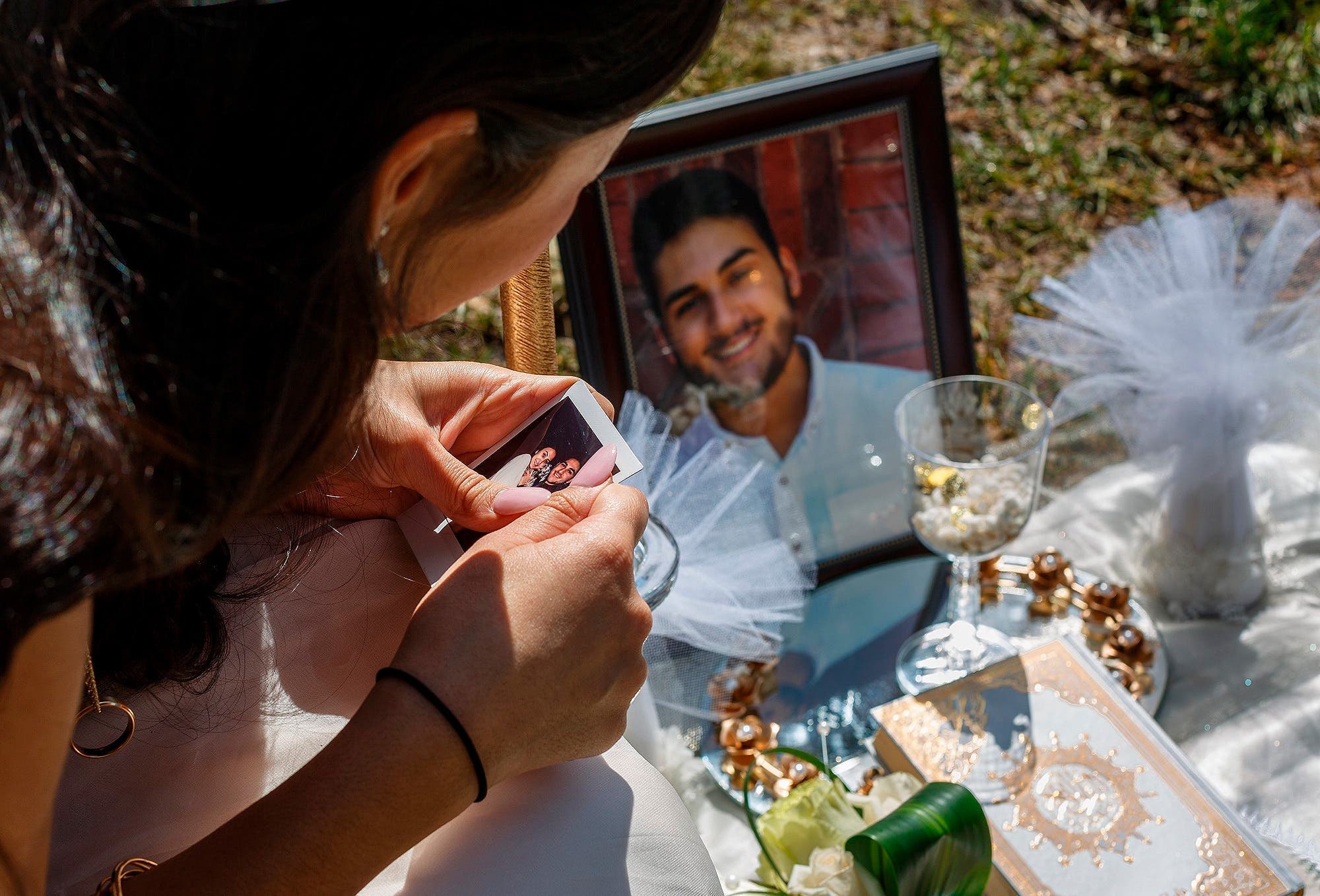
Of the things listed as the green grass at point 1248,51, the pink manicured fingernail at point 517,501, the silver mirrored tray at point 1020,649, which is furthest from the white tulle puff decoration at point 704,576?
the green grass at point 1248,51

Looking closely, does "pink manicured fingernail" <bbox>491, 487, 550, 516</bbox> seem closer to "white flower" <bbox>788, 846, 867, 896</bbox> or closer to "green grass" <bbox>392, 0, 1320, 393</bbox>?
"white flower" <bbox>788, 846, 867, 896</bbox>

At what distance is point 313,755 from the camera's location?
0.80 m

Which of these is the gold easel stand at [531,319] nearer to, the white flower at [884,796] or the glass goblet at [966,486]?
the glass goblet at [966,486]

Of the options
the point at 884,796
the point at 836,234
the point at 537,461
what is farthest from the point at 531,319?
the point at 884,796

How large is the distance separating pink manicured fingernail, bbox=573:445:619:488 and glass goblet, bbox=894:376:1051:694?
15.0 inches

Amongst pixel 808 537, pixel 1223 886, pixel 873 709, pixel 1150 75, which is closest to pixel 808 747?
pixel 873 709

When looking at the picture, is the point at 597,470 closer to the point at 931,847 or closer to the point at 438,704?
the point at 438,704

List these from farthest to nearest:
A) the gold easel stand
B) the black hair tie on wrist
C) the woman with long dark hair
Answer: the gold easel stand → the black hair tie on wrist → the woman with long dark hair

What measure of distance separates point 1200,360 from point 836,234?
1.36ft

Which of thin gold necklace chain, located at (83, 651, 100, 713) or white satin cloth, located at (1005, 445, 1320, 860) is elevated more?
thin gold necklace chain, located at (83, 651, 100, 713)

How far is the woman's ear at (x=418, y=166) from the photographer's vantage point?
56 cm

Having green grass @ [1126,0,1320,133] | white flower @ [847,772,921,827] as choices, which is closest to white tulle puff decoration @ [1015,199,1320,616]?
white flower @ [847,772,921,827]

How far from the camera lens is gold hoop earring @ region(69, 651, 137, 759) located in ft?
2.53

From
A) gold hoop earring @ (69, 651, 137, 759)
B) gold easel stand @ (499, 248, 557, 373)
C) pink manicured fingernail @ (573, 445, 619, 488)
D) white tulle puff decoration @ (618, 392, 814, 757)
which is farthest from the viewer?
white tulle puff decoration @ (618, 392, 814, 757)
